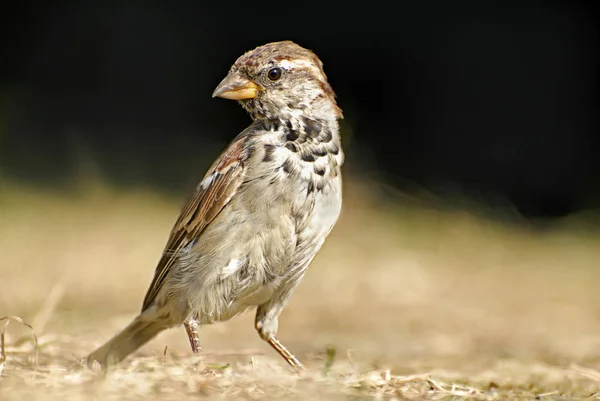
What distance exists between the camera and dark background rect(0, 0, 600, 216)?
31.4 feet

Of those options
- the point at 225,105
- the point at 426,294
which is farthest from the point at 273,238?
the point at 225,105

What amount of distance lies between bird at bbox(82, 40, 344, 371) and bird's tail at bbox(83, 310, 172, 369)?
18 millimetres

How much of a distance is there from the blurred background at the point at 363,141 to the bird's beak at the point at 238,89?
2547mm

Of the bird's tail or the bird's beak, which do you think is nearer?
the bird's beak

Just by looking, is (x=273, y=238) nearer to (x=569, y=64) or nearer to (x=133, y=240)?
(x=133, y=240)

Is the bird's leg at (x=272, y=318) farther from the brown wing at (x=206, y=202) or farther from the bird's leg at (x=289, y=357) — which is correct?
the brown wing at (x=206, y=202)

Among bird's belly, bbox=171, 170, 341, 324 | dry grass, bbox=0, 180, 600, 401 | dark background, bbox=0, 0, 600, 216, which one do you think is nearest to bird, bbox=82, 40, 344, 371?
bird's belly, bbox=171, 170, 341, 324

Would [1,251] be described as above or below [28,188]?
below

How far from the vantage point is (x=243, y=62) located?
4.52m

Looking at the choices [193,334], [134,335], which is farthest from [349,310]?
[193,334]

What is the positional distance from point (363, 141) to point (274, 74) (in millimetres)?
5303

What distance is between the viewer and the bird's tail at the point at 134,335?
15.3ft

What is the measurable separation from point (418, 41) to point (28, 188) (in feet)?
13.4

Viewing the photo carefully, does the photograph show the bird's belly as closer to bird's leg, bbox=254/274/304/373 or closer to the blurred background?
bird's leg, bbox=254/274/304/373
